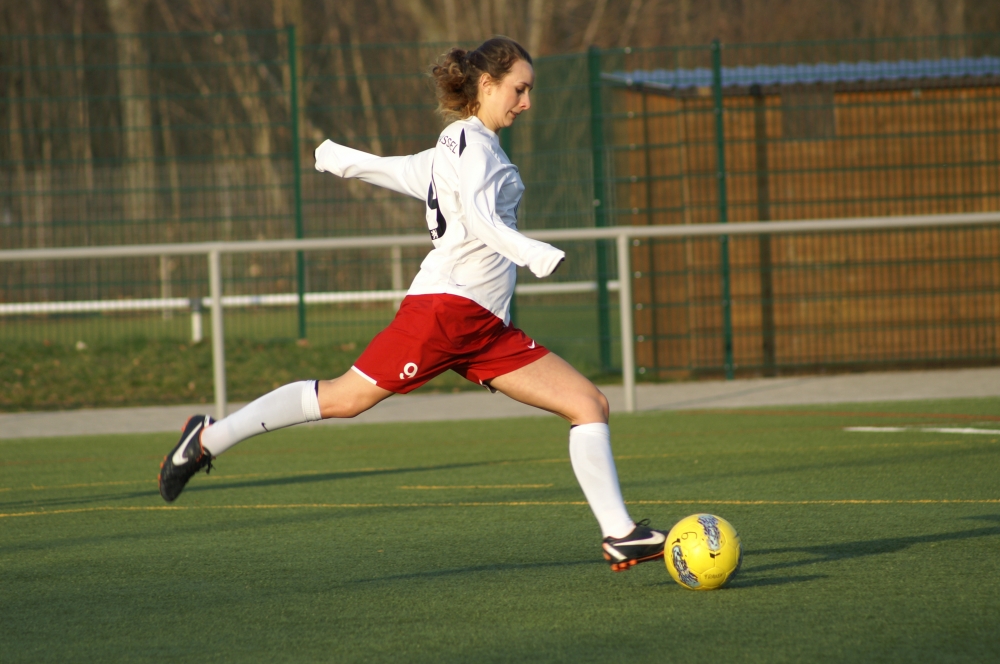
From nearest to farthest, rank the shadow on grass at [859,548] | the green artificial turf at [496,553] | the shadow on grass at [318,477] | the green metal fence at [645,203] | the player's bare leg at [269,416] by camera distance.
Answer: the green artificial turf at [496,553]
the player's bare leg at [269,416]
the shadow on grass at [859,548]
the shadow on grass at [318,477]
the green metal fence at [645,203]

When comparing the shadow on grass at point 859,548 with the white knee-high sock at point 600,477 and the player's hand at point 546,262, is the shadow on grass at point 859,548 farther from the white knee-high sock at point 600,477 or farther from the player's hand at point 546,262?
the player's hand at point 546,262

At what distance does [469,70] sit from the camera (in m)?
4.34

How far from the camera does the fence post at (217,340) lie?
9.29 m

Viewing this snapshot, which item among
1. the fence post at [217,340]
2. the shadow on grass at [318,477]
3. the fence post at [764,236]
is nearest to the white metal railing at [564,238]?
the fence post at [217,340]

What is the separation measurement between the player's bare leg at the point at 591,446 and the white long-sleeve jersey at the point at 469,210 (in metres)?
0.24

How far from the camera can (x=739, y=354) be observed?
37.4ft

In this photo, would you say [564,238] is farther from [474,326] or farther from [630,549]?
[630,549]

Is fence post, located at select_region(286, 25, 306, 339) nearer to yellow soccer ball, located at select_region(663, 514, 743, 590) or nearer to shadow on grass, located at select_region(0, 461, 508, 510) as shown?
shadow on grass, located at select_region(0, 461, 508, 510)

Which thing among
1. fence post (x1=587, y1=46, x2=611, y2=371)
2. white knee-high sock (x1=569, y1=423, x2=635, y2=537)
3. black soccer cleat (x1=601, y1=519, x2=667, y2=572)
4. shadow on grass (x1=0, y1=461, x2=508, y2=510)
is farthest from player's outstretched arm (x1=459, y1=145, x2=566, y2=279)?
fence post (x1=587, y1=46, x2=611, y2=371)

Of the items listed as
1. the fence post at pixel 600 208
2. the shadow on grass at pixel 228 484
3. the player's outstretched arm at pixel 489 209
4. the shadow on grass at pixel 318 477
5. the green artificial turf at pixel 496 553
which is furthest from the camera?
the fence post at pixel 600 208

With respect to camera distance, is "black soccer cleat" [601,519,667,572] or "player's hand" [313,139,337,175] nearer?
"black soccer cleat" [601,519,667,572]

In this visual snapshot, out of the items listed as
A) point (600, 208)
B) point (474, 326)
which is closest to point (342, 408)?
point (474, 326)

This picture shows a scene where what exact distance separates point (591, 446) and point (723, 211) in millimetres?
7458

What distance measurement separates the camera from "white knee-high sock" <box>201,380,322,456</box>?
448 cm
